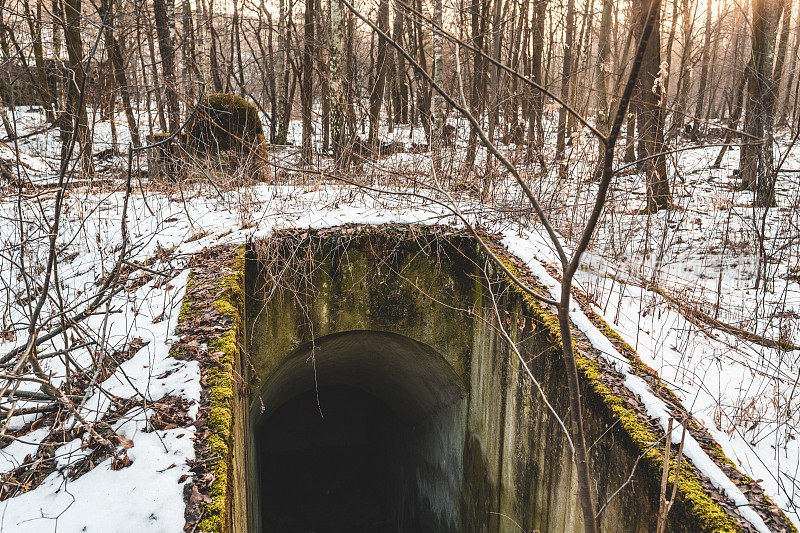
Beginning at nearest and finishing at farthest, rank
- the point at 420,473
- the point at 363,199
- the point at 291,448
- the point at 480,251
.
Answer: the point at 480,251 → the point at 363,199 → the point at 420,473 → the point at 291,448

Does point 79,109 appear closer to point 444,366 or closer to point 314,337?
point 314,337

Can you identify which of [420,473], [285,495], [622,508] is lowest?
[285,495]

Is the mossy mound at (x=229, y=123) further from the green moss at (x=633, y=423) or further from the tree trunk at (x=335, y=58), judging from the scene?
the green moss at (x=633, y=423)

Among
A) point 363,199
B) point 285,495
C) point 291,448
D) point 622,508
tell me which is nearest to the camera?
point 622,508

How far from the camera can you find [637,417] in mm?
3256

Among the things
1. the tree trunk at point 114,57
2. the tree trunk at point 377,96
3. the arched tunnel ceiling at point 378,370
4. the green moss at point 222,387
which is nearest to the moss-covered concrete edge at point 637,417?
the green moss at point 222,387

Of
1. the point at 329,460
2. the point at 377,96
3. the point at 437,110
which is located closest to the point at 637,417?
the point at 437,110

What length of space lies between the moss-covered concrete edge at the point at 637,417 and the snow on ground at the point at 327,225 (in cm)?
11

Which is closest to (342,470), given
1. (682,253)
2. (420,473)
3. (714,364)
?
(420,473)

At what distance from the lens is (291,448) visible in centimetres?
1127

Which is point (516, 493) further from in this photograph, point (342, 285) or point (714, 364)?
point (342, 285)

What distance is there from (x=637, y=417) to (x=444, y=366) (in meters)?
3.33

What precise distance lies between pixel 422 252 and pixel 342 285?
966mm

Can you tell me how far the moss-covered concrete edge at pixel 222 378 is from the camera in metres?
2.55
